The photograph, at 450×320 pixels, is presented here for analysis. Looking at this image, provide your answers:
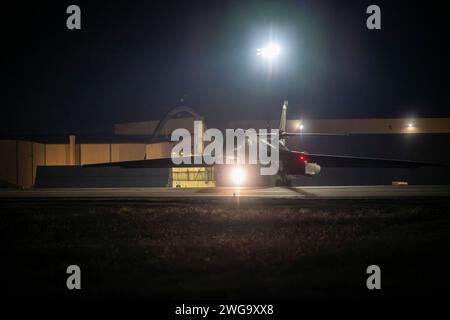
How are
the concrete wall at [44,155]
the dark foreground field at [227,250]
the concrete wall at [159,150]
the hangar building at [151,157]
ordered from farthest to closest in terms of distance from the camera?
the concrete wall at [159,150] < the concrete wall at [44,155] < the hangar building at [151,157] < the dark foreground field at [227,250]

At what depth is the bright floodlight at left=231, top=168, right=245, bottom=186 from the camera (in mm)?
35019

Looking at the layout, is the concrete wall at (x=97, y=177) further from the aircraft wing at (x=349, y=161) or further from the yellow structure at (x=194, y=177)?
the aircraft wing at (x=349, y=161)

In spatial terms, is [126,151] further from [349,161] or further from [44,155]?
[349,161]

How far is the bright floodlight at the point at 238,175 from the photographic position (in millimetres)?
35019

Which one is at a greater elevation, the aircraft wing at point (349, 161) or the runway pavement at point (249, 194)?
the aircraft wing at point (349, 161)

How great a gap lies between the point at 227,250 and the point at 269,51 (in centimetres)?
3720

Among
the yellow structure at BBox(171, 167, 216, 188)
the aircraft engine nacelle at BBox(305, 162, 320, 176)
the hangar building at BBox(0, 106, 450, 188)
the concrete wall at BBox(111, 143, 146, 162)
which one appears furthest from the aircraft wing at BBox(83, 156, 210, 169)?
the concrete wall at BBox(111, 143, 146, 162)

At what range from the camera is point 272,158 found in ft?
113

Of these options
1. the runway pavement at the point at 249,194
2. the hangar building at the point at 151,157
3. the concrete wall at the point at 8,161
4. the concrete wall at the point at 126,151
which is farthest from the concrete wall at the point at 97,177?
the concrete wall at the point at 126,151

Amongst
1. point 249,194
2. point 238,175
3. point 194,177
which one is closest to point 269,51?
point 194,177

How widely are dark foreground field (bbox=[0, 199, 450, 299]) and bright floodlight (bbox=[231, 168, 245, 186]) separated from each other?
1324cm

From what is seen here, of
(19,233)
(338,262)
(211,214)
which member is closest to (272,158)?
(211,214)

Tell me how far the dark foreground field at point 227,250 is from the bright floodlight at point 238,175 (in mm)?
13243
